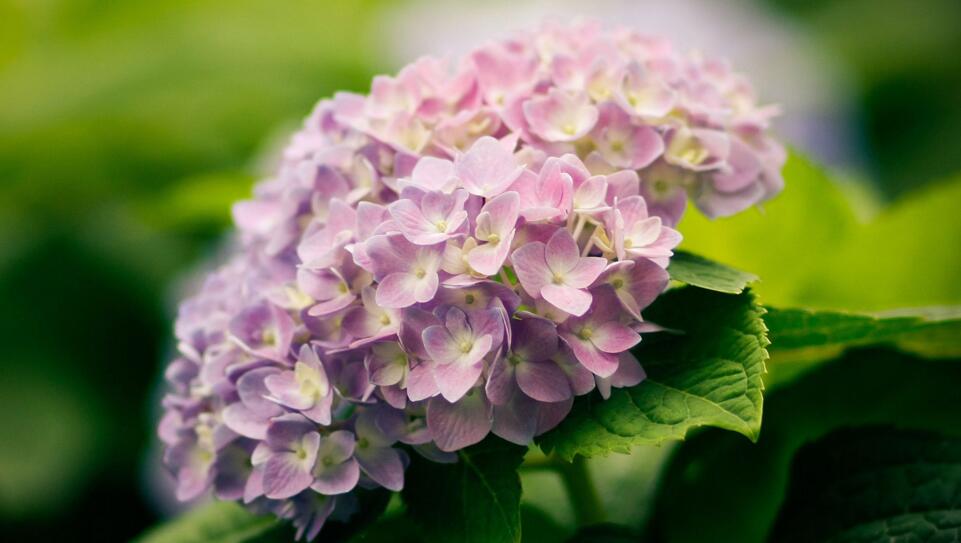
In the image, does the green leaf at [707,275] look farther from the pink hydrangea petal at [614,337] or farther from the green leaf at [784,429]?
the green leaf at [784,429]

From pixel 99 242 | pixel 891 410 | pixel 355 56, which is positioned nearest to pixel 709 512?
pixel 891 410

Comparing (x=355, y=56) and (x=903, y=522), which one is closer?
(x=903, y=522)

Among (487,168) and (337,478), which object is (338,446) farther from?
(487,168)

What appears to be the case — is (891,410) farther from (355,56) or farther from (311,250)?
(355,56)

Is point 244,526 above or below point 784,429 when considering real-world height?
below

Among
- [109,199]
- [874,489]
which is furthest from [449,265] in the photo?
[109,199]

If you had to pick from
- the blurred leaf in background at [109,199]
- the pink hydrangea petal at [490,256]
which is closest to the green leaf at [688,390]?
the pink hydrangea petal at [490,256]
